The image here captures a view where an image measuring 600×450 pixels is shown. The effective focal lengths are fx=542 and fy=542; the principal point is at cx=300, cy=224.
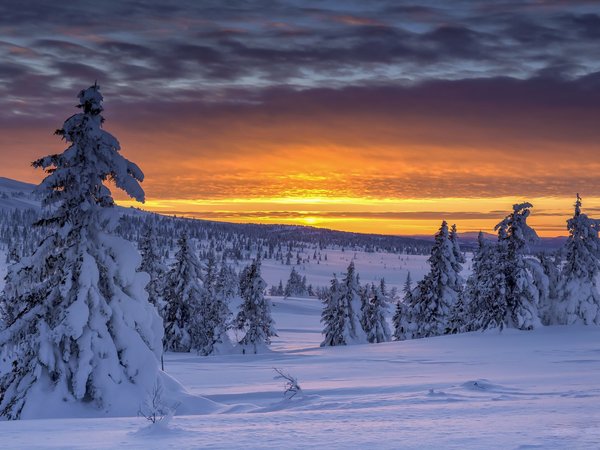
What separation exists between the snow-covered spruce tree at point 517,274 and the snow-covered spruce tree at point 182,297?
82.2 feet

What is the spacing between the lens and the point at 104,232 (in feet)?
52.1

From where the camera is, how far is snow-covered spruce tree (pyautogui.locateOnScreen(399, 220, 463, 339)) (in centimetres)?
4559

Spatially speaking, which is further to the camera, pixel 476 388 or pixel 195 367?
pixel 195 367

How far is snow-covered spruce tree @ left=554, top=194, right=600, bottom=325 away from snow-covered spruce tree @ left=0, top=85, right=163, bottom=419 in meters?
30.1

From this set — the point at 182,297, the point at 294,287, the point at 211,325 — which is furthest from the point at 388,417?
the point at 294,287

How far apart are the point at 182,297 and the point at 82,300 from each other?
32.9 meters

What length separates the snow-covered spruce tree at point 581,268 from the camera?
3569cm

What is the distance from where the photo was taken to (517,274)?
3444cm

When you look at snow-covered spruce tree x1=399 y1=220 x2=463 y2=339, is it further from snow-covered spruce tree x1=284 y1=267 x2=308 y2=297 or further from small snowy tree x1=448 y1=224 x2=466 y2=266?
snow-covered spruce tree x1=284 y1=267 x2=308 y2=297

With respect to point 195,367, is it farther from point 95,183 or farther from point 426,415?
point 426,415

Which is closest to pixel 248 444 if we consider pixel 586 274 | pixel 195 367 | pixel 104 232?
pixel 104 232

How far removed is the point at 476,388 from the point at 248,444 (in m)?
6.78

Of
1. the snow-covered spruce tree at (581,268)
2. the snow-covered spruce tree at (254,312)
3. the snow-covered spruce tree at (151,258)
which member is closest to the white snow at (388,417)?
the snow-covered spruce tree at (581,268)

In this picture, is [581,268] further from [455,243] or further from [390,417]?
[390,417]
